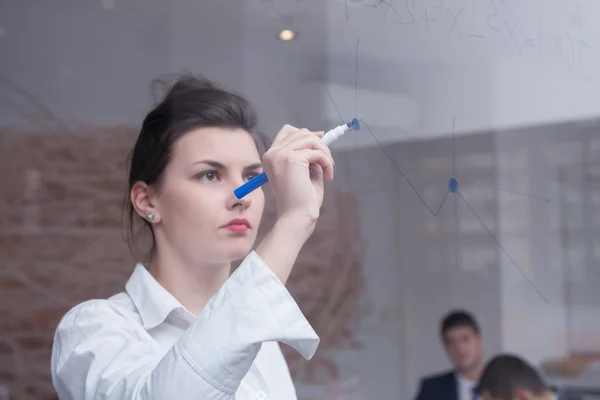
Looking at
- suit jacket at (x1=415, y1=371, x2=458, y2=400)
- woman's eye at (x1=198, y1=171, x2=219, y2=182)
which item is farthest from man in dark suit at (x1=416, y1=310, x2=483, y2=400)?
woman's eye at (x1=198, y1=171, x2=219, y2=182)

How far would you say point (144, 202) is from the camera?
95cm

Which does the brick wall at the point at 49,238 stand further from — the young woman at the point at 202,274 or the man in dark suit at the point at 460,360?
the man in dark suit at the point at 460,360

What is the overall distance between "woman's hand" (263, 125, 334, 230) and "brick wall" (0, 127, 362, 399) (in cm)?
119

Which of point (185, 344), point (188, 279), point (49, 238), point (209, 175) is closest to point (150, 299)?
point (188, 279)

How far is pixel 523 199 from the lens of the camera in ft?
10.2

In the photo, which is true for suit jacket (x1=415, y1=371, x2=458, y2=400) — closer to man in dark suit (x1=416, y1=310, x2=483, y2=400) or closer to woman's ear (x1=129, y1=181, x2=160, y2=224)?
man in dark suit (x1=416, y1=310, x2=483, y2=400)

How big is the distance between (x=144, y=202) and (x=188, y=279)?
0.39 feet

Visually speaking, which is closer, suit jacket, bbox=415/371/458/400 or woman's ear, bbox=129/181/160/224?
woman's ear, bbox=129/181/160/224

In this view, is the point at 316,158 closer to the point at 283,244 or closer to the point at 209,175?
the point at 283,244

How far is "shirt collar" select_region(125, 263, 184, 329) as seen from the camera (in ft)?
2.83

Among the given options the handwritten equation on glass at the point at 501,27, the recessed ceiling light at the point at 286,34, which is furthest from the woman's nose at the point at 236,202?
the recessed ceiling light at the point at 286,34

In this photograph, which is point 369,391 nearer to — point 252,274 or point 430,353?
point 430,353

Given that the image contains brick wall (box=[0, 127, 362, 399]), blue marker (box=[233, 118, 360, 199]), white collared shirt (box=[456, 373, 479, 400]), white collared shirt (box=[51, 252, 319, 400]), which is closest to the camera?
white collared shirt (box=[51, 252, 319, 400])

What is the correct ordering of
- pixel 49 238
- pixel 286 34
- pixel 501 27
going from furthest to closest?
1. pixel 49 238
2. pixel 286 34
3. pixel 501 27
